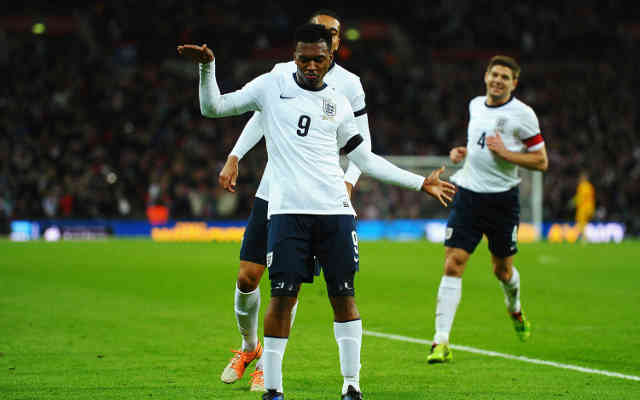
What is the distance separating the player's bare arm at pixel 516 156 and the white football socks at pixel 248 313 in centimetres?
271

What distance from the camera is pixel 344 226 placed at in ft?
18.4

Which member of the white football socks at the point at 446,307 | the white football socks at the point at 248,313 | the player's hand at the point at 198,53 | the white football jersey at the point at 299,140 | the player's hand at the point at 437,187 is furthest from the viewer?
the white football socks at the point at 446,307

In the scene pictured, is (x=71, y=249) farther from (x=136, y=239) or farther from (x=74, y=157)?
(x=74, y=157)

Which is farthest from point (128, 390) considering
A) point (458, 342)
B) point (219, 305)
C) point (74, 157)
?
point (74, 157)

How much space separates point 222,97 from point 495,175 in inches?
145

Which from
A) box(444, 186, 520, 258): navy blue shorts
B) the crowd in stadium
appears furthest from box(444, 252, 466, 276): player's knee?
the crowd in stadium

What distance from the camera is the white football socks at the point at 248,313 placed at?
261 inches

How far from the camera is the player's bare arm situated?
832 cm

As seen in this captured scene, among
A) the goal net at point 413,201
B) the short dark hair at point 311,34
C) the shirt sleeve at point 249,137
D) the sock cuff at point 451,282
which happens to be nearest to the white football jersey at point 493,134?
the sock cuff at point 451,282

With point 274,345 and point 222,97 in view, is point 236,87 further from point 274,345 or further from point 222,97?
point 274,345

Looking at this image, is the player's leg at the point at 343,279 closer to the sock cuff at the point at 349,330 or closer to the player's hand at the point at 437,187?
the sock cuff at the point at 349,330

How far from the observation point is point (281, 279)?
5508mm

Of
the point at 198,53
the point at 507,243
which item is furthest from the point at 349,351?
the point at 507,243

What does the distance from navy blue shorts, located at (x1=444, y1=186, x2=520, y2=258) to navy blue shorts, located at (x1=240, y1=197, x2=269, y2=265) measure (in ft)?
8.06
